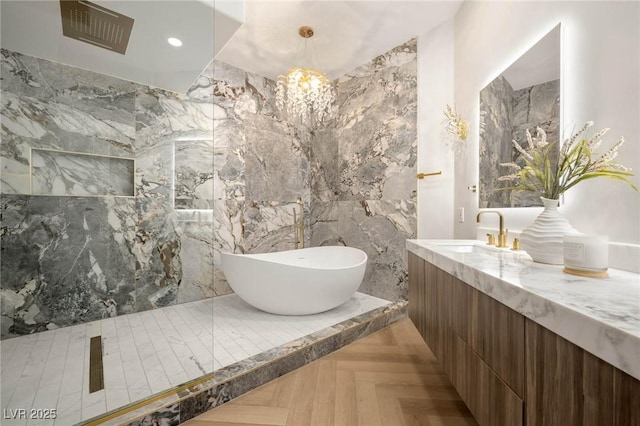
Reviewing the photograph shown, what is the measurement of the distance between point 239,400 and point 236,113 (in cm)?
289

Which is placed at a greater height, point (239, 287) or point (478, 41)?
point (478, 41)

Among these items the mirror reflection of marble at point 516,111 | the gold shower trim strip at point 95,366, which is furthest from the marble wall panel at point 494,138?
the gold shower trim strip at point 95,366

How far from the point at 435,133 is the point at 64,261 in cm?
348

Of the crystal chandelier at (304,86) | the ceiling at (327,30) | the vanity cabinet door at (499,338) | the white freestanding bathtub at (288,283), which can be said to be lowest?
the white freestanding bathtub at (288,283)

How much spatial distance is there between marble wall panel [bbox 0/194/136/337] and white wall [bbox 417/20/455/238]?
113 inches

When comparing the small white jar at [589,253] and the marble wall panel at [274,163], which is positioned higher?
the marble wall panel at [274,163]

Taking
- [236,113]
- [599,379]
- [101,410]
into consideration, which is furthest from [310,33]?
[101,410]

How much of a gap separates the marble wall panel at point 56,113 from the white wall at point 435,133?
9.23 feet

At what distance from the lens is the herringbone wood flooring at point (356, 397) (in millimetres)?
1291

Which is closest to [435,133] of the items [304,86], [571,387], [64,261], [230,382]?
[304,86]

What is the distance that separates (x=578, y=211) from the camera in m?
1.20

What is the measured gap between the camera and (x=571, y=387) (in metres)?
0.52

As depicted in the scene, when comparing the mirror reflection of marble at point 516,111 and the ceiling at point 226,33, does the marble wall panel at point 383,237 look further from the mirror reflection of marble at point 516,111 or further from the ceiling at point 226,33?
the ceiling at point 226,33

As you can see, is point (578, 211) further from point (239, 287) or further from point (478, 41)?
point (239, 287)
